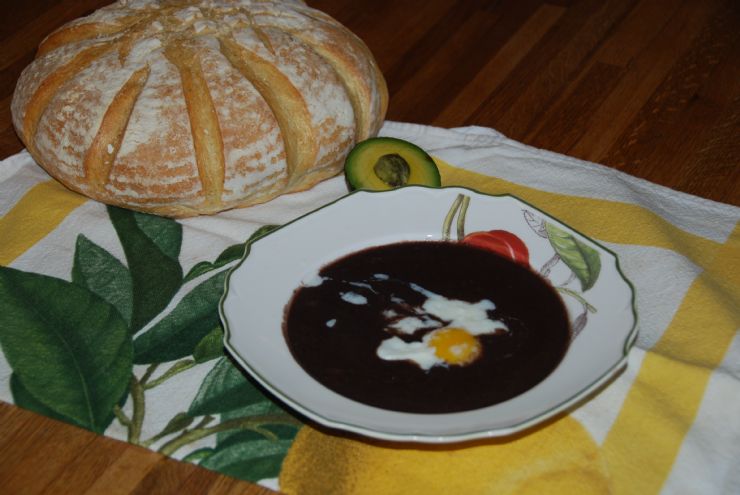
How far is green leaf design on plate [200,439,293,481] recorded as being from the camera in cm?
118

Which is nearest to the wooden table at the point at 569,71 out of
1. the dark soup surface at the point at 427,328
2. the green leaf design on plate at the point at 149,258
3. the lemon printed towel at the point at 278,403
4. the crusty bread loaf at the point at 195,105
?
the lemon printed towel at the point at 278,403

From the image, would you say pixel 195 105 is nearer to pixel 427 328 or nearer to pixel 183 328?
pixel 183 328

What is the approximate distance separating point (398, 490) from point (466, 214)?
463mm

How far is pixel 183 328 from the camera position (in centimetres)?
141

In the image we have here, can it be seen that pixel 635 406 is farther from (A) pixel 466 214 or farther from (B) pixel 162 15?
(B) pixel 162 15

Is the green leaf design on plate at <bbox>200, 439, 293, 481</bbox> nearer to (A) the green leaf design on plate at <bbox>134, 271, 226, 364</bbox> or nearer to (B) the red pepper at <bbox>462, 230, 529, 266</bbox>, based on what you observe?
(A) the green leaf design on plate at <bbox>134, 271, 226, 364</bbox>

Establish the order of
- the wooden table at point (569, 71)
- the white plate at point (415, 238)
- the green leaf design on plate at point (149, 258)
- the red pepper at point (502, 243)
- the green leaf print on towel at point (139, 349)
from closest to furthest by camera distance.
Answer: the white plate at point (415, 238), the green leaf print on towel at point (139, 349), the red pepper at point (502, 243), the green leaf design on plate at point (149, 258), the wooden table at point (569, 71)

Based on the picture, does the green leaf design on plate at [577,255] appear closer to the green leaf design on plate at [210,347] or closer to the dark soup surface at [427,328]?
the dark soup surface at [427,328]

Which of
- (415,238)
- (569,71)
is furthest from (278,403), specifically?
(569,71)

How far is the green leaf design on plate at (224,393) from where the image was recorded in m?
1.27

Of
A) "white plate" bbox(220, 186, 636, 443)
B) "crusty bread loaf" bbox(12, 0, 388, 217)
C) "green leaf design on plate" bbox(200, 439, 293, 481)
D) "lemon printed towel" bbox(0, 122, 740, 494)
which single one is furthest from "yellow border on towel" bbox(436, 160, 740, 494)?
"green leaf design on plate" bbox(200, 439, 293, 481)

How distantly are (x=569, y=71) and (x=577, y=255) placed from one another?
2.81 ft

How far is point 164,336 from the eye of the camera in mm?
1399

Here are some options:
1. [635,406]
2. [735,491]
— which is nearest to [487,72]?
[635,406]
